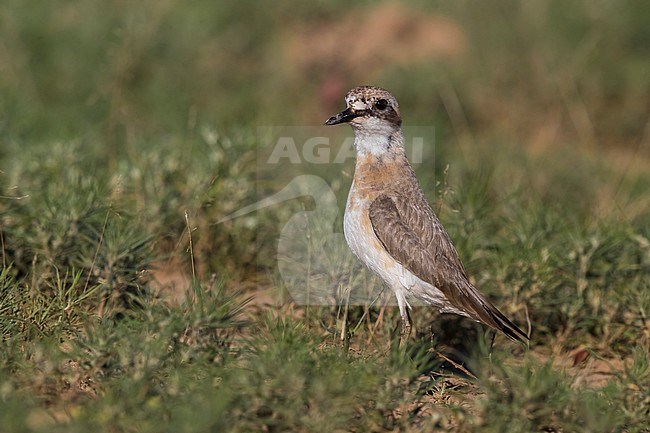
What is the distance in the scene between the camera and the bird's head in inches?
207

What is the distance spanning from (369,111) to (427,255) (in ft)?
2.92

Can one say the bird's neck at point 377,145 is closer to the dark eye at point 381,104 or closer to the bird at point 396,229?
the bird at point 396,229

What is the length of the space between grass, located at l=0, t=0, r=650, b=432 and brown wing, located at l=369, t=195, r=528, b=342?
324 mm

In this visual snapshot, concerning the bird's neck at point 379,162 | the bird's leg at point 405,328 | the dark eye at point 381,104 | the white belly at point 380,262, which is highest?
the dark eye at point 381,104

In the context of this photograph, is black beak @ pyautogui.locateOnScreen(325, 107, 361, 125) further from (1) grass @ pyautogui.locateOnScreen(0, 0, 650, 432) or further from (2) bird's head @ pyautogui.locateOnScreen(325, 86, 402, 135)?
(1) grass @ pyautogui.locateOnScreen(0, 0, 650, 432)

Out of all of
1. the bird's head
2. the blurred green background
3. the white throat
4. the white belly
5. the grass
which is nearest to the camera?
the grass

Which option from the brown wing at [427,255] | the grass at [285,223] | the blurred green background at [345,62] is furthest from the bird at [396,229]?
the blurred green background at [345,62]

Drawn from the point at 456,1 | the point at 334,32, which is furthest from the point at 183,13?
the point at 456,1

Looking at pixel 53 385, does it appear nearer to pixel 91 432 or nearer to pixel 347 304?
pixel 91 432

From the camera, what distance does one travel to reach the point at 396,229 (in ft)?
16.8

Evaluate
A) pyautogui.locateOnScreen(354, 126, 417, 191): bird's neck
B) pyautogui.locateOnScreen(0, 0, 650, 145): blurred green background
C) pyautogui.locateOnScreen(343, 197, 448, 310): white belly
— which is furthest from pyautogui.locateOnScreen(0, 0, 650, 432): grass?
pyautogui.locateOnScreen(354, 126, 417, 191): bird's neck

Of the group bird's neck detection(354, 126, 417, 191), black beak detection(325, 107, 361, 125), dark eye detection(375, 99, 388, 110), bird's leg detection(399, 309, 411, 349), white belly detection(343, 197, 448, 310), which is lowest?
bird's leg detection(399, 309, 411, 349)

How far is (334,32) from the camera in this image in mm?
11039

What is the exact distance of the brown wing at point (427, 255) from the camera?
5098 millimetres
